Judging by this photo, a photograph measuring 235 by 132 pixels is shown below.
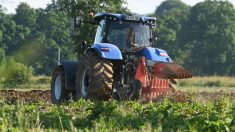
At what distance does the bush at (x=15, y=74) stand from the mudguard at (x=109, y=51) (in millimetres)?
22738

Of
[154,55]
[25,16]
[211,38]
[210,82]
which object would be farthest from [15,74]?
[25,16]

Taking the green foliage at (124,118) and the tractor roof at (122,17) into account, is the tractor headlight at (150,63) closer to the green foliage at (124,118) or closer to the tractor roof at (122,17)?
the tractor roof at (122,17)

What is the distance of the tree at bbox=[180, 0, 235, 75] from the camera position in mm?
72812

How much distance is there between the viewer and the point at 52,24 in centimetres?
8081

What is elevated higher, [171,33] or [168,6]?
[168,6]

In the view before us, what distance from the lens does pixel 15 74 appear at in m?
39.8

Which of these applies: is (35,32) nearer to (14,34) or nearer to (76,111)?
(14,34)

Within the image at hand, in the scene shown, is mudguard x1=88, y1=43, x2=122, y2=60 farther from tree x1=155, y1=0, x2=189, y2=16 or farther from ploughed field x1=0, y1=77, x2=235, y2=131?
tree x1=155, y1=0, x2=189, y2=16

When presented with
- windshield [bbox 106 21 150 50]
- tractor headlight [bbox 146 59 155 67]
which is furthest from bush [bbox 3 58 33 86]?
tractor headlight [bbox 146 59 155 67]

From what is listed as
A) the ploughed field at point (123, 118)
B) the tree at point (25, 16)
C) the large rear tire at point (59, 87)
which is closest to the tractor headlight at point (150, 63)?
the ploughed field at point (123, 118)

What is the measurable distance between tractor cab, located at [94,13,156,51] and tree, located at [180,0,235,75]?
58.0m

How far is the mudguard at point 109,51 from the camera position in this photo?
12703 millimetres

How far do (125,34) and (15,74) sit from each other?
2685 cm

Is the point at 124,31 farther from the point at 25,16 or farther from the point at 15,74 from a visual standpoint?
the point at 25,16
